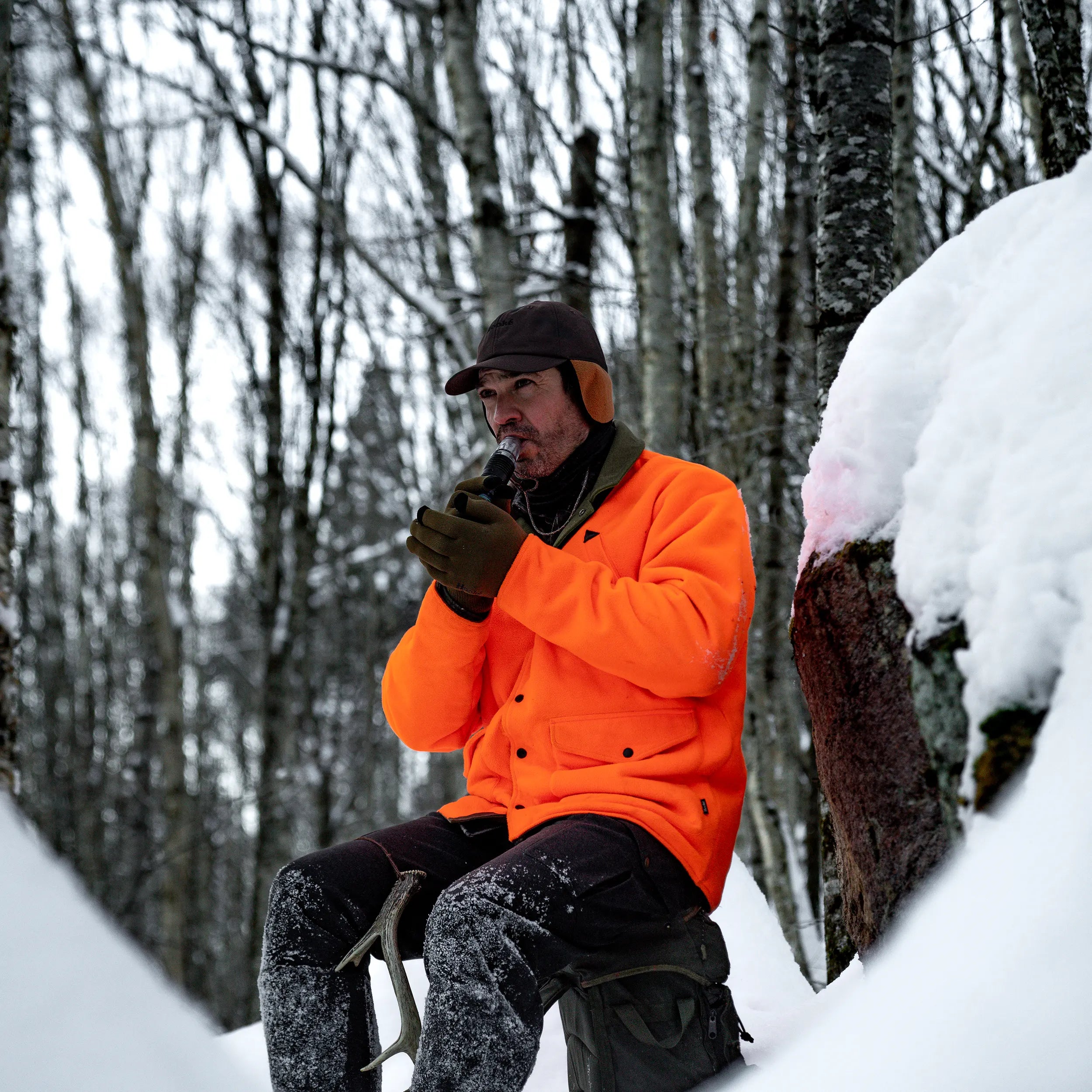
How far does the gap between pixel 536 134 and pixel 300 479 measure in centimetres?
348

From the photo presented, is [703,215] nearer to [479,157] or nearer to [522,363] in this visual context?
[479,157]

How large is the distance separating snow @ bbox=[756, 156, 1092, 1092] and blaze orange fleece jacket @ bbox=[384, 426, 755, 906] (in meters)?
0.26

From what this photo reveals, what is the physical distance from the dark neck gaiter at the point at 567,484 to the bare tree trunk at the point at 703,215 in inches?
127

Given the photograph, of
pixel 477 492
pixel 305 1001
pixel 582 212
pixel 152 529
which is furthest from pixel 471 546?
pixel 152 529

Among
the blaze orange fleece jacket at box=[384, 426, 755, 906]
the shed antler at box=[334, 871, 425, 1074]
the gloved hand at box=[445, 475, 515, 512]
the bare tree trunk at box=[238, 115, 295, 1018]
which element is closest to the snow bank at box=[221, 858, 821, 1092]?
the shed antler at box=[334, 871, 425, 1074]

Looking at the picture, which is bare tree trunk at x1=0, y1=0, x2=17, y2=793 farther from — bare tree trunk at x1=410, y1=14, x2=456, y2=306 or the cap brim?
bare tree trunk at x1=410, y1=14, x2=456, y2=306

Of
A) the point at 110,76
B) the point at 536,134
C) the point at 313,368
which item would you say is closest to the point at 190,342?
the point at 313,368

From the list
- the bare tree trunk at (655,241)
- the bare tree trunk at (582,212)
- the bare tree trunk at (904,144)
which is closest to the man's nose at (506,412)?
the bare tree trunk at (655,241)

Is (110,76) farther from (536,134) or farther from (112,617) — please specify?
(112,617)

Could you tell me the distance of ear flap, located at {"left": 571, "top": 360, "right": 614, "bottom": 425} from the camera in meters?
2.04

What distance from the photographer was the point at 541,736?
1812mm

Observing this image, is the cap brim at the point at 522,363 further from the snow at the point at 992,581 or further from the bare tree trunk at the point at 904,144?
the bare tree trunk at the point at 904,144

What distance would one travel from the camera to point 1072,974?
0.91 meters

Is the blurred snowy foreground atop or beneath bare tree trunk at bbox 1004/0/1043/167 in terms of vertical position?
beneath
